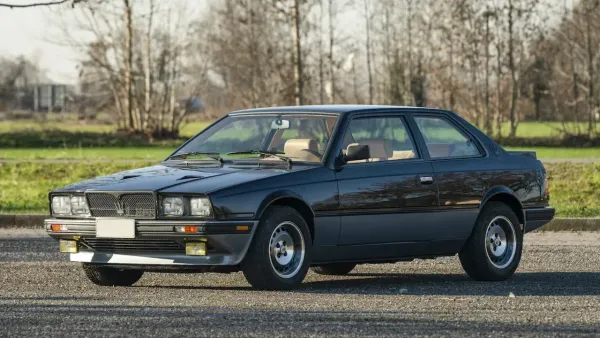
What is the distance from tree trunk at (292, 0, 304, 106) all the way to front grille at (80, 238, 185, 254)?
31775 millimetres

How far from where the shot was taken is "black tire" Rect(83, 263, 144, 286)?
1066 cm

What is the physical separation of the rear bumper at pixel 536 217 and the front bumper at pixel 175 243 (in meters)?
3.19

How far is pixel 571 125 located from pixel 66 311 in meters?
40.1

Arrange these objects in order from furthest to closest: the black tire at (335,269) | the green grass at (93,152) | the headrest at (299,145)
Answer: the green grass at (93,152) < the black tire at (335,269) < the headrest at (299,145)

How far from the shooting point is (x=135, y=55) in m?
55.1

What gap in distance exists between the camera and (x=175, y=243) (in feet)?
32.2

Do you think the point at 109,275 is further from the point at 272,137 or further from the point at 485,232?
the point at 485,232

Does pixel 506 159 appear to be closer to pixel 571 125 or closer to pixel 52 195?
pixel 52 195

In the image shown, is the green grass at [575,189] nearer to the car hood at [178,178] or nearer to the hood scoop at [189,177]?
the car hood at [178,178]

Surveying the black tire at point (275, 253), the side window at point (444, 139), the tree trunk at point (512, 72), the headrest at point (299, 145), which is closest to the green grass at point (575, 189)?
the side window at point (444, 139)

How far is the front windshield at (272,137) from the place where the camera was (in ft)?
35.2

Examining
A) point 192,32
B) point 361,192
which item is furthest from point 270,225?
point 192,32

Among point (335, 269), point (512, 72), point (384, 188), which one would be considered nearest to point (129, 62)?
point (512, 72)

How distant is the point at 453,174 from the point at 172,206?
2.80m
